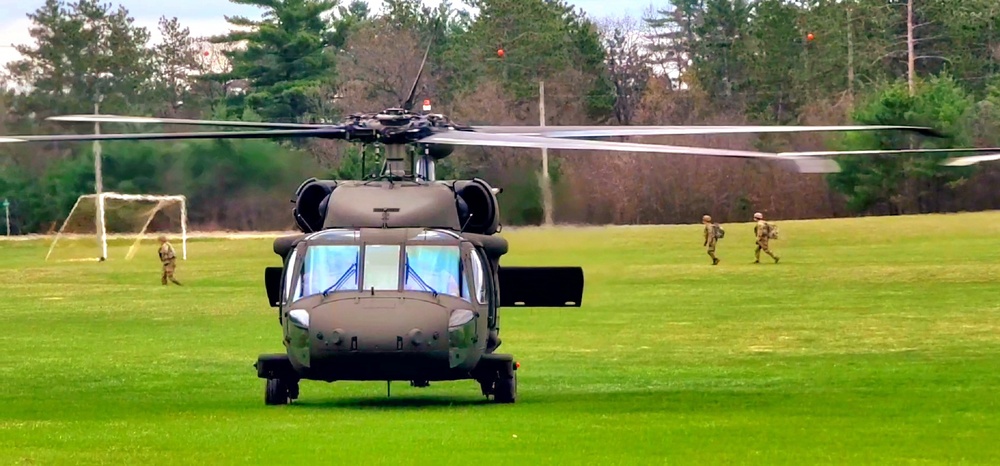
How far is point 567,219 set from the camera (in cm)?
2184

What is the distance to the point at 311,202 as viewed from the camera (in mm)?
17781

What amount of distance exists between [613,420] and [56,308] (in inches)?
1051

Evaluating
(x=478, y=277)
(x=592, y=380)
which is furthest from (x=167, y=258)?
(x=478, y=277)

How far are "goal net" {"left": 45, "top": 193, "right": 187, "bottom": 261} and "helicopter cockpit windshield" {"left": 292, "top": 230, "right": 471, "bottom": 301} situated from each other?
21.0m

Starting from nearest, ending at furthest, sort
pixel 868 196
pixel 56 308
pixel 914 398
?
1. pixel 914 398
2. pixel 56 308
3. pixel 868 196

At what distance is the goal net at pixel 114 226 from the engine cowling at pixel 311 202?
64.4ft

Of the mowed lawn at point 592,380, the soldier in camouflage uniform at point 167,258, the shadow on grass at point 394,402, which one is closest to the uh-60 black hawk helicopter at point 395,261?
the shadow on grass at point 394,402

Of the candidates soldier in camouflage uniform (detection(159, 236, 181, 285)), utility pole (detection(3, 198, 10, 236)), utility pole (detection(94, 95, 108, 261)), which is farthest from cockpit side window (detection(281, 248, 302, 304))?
soldier in camouflage uniform (detection(159, 236, 181, 285))

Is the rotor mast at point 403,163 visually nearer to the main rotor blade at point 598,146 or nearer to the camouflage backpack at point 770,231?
the main rotor blade at point 598,146

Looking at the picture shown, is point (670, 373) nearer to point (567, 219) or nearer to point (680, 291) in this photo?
point (567, 219)

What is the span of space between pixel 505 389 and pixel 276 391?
224 centimetres

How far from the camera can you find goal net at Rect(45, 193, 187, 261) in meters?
44.6

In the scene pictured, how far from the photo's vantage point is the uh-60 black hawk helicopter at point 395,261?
15688mm

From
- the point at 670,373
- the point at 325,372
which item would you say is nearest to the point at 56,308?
the point at 670,373
